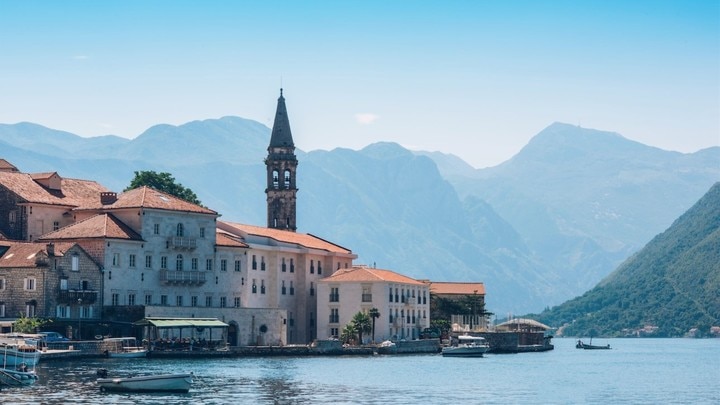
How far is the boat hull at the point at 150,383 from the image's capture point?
8481 centimetres

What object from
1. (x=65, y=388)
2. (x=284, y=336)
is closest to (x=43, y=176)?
(x=284, y=336)

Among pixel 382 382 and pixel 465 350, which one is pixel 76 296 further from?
pixel 465 350

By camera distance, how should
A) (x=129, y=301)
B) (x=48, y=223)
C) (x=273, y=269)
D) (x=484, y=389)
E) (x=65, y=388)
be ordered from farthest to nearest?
(x=273, y=269)
(x=48, y=223)
(x=129, y=301)
(x=484, y=389)
(x=65, y=388)

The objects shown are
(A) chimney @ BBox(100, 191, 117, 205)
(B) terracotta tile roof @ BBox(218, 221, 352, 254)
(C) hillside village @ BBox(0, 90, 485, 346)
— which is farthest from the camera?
(B) terracotta tile roof @ BBox(218, 221, 352, 254)

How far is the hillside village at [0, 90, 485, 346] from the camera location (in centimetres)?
13025

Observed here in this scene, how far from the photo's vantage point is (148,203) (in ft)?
463

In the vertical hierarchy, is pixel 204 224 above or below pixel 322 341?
above

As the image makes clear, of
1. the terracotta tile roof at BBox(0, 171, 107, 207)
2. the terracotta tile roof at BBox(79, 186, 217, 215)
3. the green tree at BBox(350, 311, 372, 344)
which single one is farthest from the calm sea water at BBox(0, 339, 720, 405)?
the terracotta tile roof at BBox(0, 171, 107, 207)

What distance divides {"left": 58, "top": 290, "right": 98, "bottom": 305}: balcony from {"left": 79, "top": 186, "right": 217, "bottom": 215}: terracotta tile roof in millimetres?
11484

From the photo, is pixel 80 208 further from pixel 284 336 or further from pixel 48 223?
pixel 284 336

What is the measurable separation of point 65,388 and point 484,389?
93.8ft

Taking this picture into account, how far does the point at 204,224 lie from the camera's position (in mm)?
145625

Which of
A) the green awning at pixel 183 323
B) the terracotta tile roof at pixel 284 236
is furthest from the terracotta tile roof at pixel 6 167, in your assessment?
the green awning at pixel 183 323

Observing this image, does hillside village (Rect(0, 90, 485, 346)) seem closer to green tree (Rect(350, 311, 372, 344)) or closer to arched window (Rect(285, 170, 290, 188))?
green tree (Rect(350, 311, 372, 344))
